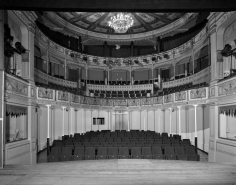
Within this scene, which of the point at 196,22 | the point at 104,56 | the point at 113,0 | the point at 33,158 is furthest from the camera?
the point at 104,56

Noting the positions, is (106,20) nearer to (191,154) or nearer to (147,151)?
(147,151)

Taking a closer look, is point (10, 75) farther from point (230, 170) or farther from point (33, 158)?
point (230, 170)

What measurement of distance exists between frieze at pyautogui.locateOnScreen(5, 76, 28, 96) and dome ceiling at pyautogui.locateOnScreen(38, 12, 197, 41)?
376 inches

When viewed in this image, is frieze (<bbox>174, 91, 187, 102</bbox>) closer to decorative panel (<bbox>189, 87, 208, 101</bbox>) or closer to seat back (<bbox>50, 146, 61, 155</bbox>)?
decorative panel (<bbox>189, 87, 208, 101</bbox>)

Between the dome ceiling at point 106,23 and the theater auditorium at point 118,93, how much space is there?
107 millimetres

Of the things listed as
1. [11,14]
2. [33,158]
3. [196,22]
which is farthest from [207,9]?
[196,22]

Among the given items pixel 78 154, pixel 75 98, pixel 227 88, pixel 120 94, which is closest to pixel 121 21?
pixel 75 98

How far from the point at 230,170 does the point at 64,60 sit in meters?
17.1

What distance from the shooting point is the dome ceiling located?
1853 cm

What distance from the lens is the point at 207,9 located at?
4266mm

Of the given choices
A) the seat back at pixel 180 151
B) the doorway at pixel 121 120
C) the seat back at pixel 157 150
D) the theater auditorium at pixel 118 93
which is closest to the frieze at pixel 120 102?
the theater auditorium at pixel 118 93

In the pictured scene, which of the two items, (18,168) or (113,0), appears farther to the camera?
(18,168)

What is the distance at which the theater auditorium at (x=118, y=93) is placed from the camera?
16.3 ft

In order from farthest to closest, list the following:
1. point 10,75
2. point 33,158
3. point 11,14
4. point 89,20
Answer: point 89,20, point 33,158, point 11,14, point 10,75
